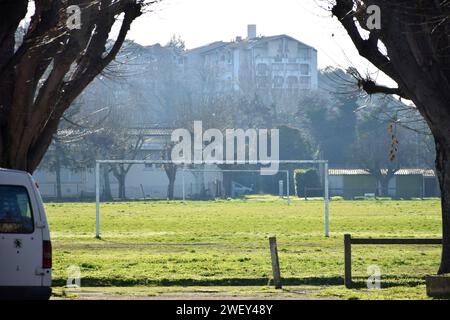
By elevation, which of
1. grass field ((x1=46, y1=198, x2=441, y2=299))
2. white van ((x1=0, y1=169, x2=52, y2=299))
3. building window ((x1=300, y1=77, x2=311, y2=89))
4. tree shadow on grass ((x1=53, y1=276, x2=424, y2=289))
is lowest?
tree shadow on grass ((x1=53, y1=276, x2=424, y2=289))

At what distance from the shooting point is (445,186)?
24.5 m

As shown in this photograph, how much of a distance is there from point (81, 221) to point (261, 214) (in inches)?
457

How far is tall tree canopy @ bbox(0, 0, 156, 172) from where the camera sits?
2200 centimetres

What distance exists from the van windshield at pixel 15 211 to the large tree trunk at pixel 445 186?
402 inches

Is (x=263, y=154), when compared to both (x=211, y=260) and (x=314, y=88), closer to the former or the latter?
(x=314, y=88)

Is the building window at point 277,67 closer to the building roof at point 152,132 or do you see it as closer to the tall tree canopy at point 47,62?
the building roof at point 152,132

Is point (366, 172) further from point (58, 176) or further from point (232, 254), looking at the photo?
point (232, 254)

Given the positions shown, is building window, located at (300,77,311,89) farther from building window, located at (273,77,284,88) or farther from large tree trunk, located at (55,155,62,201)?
large tree trunk, located at (55,155,62,201)

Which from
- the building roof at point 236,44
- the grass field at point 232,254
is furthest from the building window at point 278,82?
the grass field at point 232,254

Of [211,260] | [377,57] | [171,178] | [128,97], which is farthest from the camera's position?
[128,97]

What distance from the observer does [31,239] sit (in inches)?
653

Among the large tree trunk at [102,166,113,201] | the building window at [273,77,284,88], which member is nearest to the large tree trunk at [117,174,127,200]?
the large tree trunk at [102,166,113,201]
